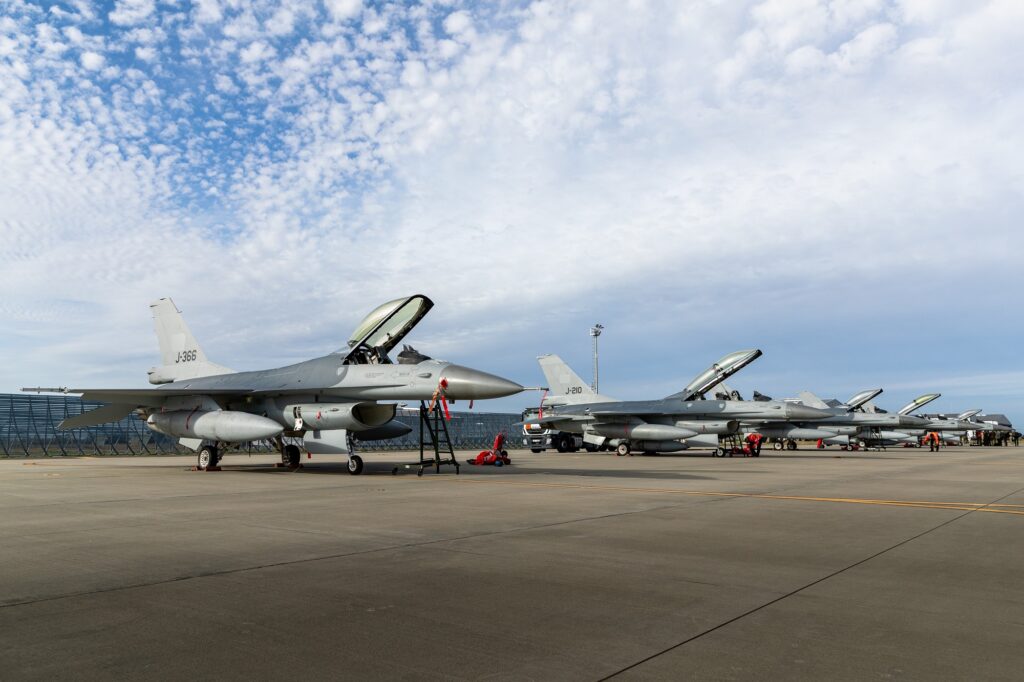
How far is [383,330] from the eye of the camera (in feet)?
54.6

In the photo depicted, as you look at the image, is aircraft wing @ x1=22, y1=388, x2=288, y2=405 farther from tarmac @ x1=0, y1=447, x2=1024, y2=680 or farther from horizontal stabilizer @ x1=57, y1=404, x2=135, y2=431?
tarmac @ x1=0, y1=447, x2=1024, y2=680

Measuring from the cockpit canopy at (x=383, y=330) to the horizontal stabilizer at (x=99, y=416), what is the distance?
7.42 m

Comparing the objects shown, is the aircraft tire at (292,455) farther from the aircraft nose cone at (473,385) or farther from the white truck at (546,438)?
the white truck at (546,438)

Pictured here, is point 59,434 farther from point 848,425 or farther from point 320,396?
point 848,425

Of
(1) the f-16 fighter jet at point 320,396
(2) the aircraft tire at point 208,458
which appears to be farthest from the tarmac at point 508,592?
(2) the aircraft tire at point 208,458

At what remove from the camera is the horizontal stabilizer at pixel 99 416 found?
18938mm

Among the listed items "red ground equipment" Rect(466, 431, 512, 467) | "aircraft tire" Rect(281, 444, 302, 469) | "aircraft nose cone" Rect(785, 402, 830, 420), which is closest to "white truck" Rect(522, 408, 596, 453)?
"aircraft nose cone" Rect(785, 402, 830, 420)

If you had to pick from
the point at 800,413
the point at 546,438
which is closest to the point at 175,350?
the point at 546,438

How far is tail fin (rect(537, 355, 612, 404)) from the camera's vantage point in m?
36.7

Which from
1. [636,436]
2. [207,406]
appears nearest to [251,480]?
[207,406]

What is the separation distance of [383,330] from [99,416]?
9.14 meters

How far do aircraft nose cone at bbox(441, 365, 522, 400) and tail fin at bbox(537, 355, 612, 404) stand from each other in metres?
21.7

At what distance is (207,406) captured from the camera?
59.2ft

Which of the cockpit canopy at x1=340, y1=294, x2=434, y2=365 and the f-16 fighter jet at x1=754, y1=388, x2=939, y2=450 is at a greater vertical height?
the cockpit canopy at x1=340, y1=294, x2=434, y2=365
